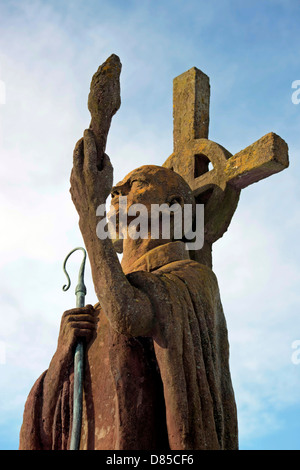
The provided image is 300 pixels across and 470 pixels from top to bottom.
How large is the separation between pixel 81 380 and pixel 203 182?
2625 mm

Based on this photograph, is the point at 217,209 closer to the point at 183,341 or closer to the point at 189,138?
the point at 189,138

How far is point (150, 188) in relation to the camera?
7.75 meters

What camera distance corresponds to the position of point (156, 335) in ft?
21.5

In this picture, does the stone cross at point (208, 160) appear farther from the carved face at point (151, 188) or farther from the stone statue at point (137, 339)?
the carved face at point (151, 188)

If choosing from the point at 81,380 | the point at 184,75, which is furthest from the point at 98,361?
the point at 184,75

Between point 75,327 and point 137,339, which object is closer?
point 137,339

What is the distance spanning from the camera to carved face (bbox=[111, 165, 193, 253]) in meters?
7.71

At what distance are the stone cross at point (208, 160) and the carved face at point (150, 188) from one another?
44cm

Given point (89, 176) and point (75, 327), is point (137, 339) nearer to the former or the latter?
point (75, 327)

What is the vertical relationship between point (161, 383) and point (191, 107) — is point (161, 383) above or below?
below

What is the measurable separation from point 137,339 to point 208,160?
2.86m

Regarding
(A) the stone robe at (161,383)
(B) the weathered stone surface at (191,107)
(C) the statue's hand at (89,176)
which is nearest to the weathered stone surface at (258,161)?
(B) the weathered stone surface at (191,107)
